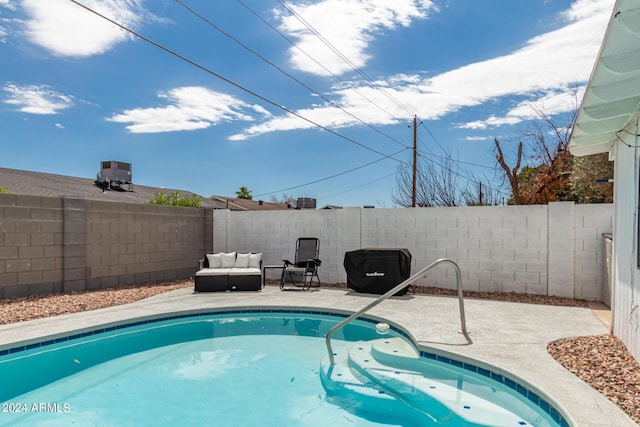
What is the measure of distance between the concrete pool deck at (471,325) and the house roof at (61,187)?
7287 millimetres

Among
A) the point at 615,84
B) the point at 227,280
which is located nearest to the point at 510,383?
the point at 615,84

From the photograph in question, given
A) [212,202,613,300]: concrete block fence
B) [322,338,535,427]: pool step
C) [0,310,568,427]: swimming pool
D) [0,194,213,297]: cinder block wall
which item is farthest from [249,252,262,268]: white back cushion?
[322,338,535,427]: pool step

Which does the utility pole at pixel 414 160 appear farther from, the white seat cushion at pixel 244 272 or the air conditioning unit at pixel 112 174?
the air conditioning unit at pixel 112 174

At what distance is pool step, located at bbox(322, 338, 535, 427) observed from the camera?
336 cm

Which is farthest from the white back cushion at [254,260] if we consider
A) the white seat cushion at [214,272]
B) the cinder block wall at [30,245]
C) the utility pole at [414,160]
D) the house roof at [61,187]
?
the utility pole at [414,160]

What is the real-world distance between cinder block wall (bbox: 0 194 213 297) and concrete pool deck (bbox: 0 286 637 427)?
1.60 metres

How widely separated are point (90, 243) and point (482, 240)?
7481mm

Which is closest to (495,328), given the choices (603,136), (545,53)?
(603,136)

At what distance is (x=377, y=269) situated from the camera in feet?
25.3

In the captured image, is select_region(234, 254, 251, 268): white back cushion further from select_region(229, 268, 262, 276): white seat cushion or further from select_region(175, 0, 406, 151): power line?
select_region(175, 0, 406, 151): power line

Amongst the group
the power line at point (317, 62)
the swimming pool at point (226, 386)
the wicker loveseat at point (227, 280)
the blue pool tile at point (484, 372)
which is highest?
the power line at point (317, 62)

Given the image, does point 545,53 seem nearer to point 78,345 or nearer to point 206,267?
point 206,267

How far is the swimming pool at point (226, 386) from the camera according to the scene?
3418 millimetres

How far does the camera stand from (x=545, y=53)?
9281 millimetres
